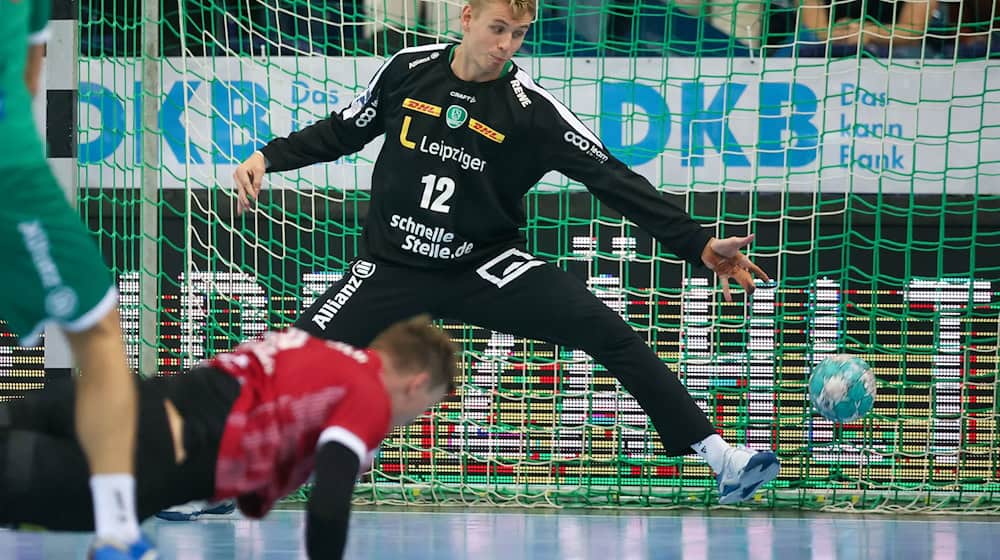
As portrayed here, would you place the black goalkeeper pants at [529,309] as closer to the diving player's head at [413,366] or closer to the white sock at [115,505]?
the diving player's head at [413,366]

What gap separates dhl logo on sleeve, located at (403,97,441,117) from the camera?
4332mm

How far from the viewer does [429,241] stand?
429 cm

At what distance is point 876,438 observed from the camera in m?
6.07

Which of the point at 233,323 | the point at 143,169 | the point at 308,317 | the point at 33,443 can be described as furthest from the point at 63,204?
the point at 233,323

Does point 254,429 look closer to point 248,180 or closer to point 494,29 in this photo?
point 248,180

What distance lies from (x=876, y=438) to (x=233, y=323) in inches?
123

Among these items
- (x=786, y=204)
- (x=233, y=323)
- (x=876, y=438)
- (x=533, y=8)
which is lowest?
(x=876, y=438)

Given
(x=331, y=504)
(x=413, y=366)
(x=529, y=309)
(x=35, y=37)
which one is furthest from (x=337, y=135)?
(x=331, y=504)

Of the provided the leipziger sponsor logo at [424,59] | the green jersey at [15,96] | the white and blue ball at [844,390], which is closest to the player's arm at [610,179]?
the leipziger sponsor logo at [424,59]

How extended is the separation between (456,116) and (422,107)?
12 centimetres

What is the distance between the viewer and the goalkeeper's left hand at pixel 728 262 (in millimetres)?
4105

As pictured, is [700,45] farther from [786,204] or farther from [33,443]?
[33,443]

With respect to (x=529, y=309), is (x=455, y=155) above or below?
above

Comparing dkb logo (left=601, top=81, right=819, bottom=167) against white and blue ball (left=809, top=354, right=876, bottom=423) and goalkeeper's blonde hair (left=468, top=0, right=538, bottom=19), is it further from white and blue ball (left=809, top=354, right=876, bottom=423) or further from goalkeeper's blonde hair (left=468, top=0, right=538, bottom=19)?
goalkeeper's blonde hair (left=468, top=0, right=538, bottom=19)
